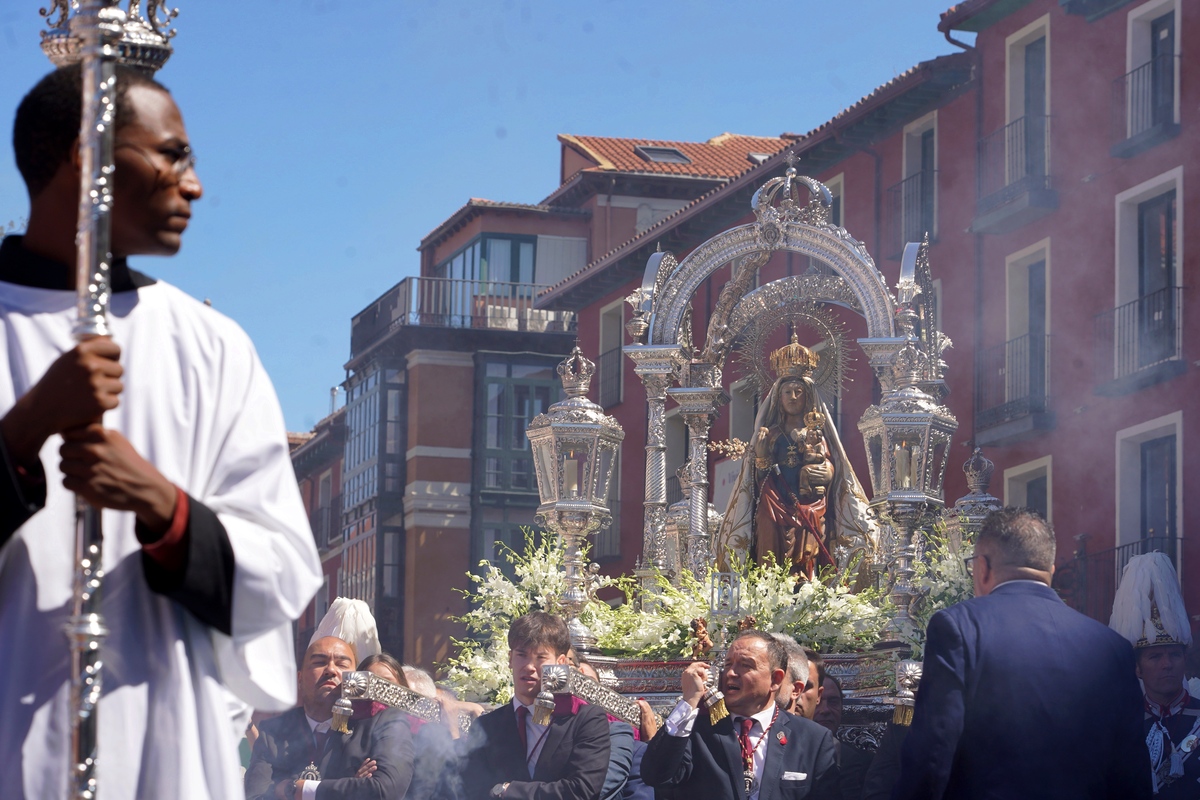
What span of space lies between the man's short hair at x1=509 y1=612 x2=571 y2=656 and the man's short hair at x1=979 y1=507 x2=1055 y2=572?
225 centimetres

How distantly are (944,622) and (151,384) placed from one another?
10.6 ft

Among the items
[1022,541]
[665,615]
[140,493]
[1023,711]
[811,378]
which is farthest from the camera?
Result: [811,378]

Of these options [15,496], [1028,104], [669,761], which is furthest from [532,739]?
[1028,104]

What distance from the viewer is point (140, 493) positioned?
2.57 metres

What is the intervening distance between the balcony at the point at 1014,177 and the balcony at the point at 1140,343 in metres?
1.91

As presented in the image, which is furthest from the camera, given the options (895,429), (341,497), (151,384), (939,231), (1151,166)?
(341,497)

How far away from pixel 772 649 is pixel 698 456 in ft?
23.8

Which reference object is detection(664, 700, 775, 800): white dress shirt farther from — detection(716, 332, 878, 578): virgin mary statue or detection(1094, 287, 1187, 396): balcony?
detection(1094, 287, 1187, 396): balcony

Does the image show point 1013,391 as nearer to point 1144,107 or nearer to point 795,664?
point 1144,107

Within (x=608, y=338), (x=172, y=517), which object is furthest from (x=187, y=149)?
(x=608, y=338)

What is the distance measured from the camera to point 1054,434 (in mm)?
22016

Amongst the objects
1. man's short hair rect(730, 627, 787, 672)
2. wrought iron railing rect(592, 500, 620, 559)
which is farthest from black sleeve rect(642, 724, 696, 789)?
wrought iron railing rect(592, 500, 620, 559)

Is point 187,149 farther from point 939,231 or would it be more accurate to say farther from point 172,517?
point 939,231

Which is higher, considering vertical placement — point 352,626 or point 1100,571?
point 1100,571
